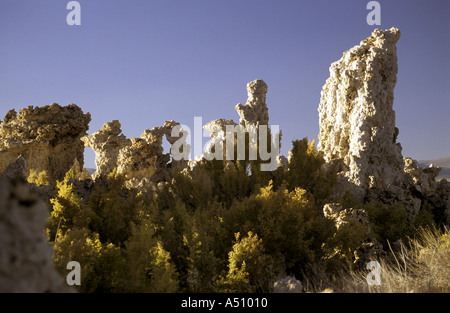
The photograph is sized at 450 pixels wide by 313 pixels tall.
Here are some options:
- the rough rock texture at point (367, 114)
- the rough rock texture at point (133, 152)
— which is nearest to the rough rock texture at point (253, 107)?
the rough rock texture at point (133, 152)

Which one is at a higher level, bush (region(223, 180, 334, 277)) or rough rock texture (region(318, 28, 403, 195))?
rough rock texture (region(318, 28, 403, 195))

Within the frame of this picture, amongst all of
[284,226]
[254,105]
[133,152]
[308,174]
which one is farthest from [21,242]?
[254,105]

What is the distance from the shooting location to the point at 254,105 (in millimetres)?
17500

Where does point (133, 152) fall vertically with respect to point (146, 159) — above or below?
above

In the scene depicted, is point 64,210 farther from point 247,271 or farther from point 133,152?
point 133,152

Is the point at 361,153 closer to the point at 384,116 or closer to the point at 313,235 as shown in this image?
the point at 384,116

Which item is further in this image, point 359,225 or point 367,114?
point 367,114

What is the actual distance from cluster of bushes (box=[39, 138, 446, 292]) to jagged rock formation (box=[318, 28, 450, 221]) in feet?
8.71

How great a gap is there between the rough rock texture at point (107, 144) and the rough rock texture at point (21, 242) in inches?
674

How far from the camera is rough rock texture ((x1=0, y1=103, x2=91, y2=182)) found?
17.5 meters

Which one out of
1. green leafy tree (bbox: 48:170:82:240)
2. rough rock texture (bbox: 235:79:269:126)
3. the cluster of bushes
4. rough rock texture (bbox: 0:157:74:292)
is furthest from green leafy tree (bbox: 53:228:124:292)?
rough rock texture (bbox: 235:79:269:126)

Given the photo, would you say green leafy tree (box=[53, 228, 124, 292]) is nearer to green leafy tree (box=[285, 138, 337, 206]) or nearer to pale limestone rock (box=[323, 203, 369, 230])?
pale limestone rock (box=[323, 203, 369, 230])

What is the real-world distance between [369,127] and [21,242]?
520 inches
